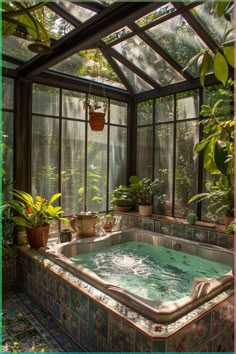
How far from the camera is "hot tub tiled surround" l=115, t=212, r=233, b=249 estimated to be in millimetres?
3585

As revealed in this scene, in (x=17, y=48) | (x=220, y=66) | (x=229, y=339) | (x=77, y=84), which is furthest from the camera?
(x=77, y=84)

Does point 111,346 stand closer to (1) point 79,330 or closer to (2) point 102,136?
(1) point 79,330

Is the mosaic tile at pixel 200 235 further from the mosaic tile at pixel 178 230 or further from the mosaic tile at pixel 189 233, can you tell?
the mosaic tile at pixel 178 230

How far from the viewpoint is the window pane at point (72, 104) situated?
425cm

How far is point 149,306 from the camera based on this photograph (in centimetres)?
200

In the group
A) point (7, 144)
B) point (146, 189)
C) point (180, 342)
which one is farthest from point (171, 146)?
point (180, 342)

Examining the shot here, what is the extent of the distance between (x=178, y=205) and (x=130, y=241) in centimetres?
102

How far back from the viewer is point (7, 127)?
3691 mm

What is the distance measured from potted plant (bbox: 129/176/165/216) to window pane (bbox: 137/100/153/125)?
1.14 metres

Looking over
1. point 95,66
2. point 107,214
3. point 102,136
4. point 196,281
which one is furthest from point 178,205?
point 95,66

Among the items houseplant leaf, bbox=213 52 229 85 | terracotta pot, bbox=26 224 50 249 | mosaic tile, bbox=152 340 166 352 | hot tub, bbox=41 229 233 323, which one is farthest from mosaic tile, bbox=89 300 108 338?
houseplant leaf, bbox=213 52 229 85

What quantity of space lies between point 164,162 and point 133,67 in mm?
1693

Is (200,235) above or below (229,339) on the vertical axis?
above

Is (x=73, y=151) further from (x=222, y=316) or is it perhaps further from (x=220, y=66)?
(x=220, y=66)
